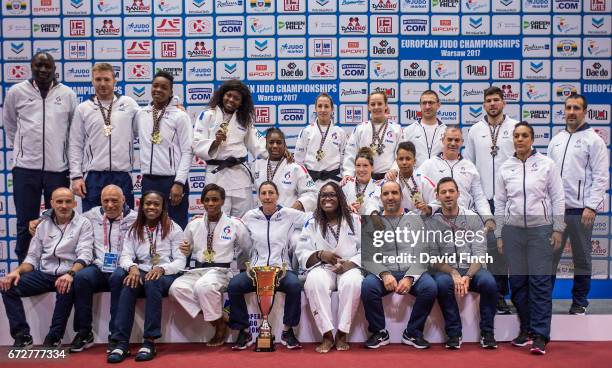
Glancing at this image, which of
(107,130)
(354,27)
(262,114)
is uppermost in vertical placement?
(354,27)

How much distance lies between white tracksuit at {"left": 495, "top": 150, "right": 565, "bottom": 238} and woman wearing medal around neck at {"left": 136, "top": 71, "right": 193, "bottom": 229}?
2.76m

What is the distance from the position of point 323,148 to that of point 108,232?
2.20 metres

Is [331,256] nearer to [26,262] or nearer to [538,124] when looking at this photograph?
[26,262]

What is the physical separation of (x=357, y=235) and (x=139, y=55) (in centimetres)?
371

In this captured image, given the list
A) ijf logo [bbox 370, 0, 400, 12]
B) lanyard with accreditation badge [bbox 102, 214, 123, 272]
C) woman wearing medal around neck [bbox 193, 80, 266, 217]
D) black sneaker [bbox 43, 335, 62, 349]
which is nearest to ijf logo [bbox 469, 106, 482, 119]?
ijf logo [bbox 370, 0, 400, 12]

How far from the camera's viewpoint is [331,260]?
4.85m

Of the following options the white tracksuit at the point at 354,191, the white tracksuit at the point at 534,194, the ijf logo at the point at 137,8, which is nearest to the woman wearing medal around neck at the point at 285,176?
the white tracksuit at the point at 354,191

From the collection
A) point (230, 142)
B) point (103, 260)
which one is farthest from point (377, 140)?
point (103, 260)

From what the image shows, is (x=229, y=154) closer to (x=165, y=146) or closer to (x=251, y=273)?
(x=165, y=146)

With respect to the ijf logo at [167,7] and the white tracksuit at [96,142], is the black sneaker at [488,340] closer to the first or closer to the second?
the white tracksuit at [96,142]

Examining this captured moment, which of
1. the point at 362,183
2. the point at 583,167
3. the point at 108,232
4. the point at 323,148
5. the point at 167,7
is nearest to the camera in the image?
the point at 108,232

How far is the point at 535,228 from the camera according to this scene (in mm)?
4855

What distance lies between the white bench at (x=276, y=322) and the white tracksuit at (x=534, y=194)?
0.77m

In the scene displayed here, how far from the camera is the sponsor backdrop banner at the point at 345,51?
6.91 meters
